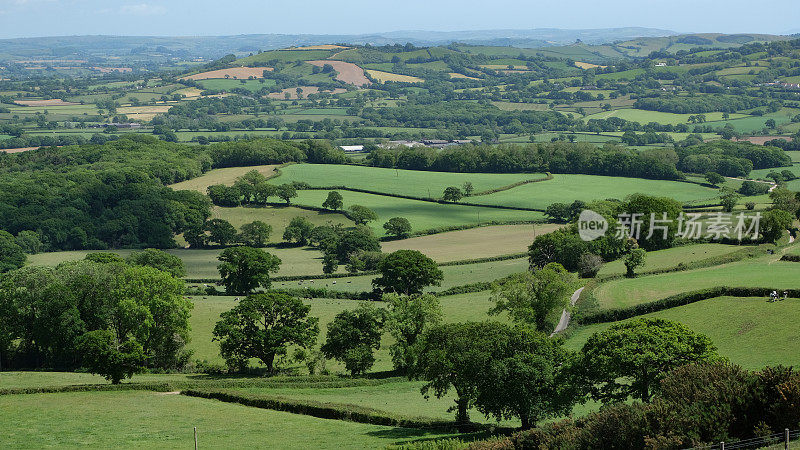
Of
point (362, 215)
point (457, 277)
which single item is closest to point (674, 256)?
point (457, 277)

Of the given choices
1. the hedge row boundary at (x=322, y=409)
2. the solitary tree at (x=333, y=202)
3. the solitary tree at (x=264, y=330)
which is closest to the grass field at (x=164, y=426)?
the hedge row boundary at (x=322, y=409)

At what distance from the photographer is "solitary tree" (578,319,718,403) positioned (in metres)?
39.6

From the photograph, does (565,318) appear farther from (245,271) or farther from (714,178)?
(714,178)

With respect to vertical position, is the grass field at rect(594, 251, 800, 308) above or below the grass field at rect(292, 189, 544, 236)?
above

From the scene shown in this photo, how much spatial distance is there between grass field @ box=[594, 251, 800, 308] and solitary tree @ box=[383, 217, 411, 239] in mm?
41887

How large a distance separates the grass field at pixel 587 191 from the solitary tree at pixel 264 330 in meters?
71.3

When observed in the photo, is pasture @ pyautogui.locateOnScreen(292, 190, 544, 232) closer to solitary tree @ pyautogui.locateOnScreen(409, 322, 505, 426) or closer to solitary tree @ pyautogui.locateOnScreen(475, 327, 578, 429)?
solitary tree @ pyautogui.locateOnScreen(409, 322, 505, 426)

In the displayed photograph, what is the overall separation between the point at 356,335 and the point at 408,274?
21686 millimetres

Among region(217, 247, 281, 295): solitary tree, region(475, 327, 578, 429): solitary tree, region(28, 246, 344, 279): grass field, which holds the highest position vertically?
region(475, 327, 578, 429): solitary tree

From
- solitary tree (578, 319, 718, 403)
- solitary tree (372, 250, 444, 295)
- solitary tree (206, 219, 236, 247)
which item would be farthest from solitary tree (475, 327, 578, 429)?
solitary tree (206, 219, 236, 247)

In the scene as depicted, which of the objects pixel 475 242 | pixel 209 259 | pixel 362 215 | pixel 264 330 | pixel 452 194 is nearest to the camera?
pixel 264 330

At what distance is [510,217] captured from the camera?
118m

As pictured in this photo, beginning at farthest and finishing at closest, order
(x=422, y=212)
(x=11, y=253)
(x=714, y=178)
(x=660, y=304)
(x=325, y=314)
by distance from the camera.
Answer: (x=714, y=178) → (x=422, y=212) → (x=11, y=253) → (x=325, y=314) → (x=660, y=304)

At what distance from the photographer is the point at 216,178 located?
150 m
